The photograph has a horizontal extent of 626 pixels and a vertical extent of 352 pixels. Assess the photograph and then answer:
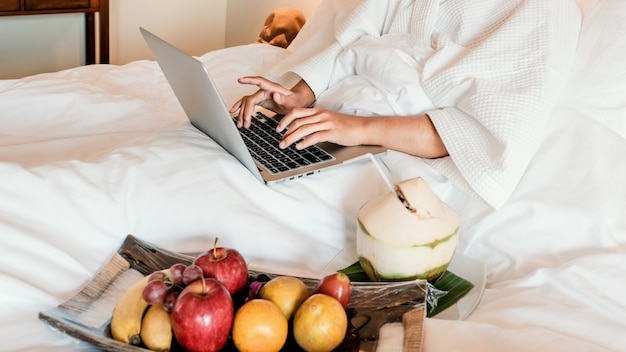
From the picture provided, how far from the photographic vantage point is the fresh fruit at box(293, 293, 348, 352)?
0.83 m

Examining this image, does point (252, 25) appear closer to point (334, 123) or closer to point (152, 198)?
point (334, 123)

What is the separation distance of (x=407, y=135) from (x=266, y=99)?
368mm

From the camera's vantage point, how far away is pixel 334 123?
4.40ft

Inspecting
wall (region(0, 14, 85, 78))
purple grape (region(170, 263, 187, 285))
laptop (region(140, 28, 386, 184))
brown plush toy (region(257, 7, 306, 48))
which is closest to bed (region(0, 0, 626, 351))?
laptop (region(140, 28, 386, 184))

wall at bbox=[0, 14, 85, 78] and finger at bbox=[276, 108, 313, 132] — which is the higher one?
finger at bbox=[276, 108, 313, 132]

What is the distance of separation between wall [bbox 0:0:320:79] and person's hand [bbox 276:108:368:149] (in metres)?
1.60

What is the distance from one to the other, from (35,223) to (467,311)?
64 cm

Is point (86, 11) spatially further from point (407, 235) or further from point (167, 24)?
point (407, 235)

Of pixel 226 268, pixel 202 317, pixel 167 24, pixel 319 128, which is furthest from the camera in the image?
pixel 167 24

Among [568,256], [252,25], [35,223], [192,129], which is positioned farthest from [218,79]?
[252,25]

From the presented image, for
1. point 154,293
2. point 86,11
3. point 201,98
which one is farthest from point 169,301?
point 86,11

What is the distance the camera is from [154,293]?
2.72 feet

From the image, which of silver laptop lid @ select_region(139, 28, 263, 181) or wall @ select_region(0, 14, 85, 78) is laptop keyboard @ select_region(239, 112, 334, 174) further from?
wall @ select_region(0, 14, 85, 78)

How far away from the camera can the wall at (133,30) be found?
2.97 metres
